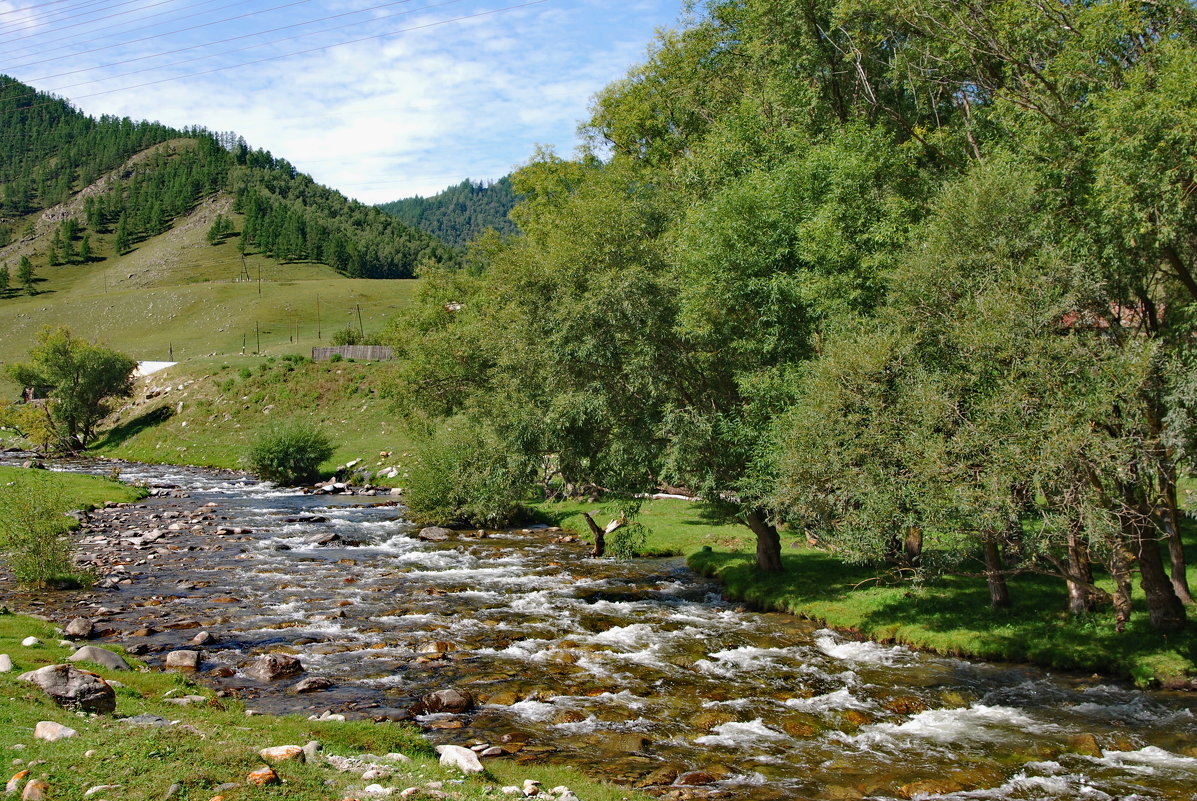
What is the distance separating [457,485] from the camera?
44312mm

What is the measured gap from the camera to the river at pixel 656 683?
49.7 ft

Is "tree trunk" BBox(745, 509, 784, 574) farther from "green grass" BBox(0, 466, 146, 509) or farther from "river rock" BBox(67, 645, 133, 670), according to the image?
"green grass" BBox(0, 466, 146, 509)

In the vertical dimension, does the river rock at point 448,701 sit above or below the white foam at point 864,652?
above

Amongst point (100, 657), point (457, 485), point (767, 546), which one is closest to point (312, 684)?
point (100, 657)

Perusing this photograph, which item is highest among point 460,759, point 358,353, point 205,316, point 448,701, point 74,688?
point 205,316

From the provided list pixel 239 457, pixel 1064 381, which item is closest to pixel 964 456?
pixel 1064 381

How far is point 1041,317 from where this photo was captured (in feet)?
60.3

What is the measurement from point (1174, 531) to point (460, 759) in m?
19.2

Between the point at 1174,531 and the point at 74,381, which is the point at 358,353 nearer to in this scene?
the point at 74,381

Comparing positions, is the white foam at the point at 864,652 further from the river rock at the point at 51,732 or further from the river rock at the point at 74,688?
the river rock at the point at 51,732

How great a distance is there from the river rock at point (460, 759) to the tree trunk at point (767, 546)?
1723 centimetres

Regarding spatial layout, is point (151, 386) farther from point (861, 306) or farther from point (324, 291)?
point (861, 306)

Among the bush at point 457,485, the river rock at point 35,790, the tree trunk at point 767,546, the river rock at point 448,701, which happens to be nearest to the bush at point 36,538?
the river rock at point 448,701

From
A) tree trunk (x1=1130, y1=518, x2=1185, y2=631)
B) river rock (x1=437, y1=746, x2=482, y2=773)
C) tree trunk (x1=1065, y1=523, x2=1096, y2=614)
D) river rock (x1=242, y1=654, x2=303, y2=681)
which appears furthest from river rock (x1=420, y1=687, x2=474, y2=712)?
tree trunk (x1=1130, y1=518, x2=1185, y2=631)
